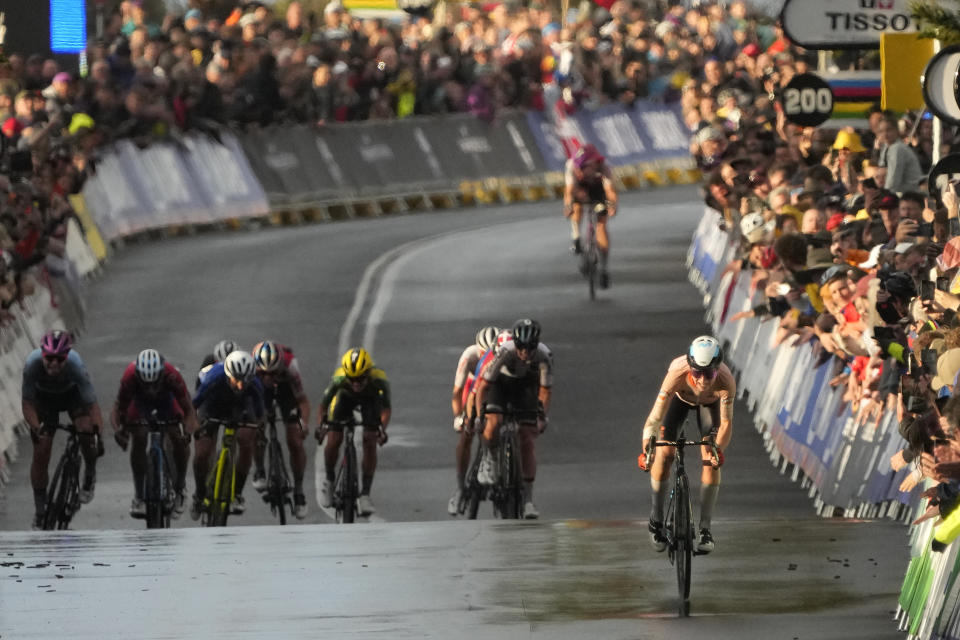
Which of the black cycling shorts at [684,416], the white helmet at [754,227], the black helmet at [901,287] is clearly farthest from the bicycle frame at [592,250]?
the black cycling shorts at [684,416]

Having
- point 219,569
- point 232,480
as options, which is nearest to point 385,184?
point 232,480

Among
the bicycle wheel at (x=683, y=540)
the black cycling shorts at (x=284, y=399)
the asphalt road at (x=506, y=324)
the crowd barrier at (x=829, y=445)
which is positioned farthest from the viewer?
the black cycling shorts at (x=284, y=399)

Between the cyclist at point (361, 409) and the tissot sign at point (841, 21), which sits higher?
the tissot sign at point (841, 21)

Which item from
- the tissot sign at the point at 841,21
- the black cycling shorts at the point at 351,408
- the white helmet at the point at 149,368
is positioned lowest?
the black cycling shorts at the point at 351,408

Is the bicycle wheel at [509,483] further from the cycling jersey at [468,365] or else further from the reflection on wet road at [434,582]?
the reflection on wet road at [434,582]

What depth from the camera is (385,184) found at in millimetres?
39750

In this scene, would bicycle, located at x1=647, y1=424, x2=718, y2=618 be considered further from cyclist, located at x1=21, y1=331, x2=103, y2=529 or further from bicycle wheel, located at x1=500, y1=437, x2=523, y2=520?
cyclist, located at x1=21, y1=331, x2=103, y2=529

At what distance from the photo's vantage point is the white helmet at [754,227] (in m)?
21.7

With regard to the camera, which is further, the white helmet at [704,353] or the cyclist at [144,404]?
the cyclist at [144,404]

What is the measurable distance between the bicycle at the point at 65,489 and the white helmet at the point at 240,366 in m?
1.36

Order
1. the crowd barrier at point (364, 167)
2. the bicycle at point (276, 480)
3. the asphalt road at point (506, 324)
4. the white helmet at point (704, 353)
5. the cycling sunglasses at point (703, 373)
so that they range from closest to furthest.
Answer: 1. the white helmet at point (704, 353)
2. the cycling sunglasses at point (703, 373)
3. the asphalt road at point (506, 324)
4. the bicycle at point (276, 480)
5. the crowd barrier at point (364, 167)

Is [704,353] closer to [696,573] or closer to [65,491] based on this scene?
[696,573]

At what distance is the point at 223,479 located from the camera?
1848cm

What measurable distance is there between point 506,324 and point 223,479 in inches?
373
